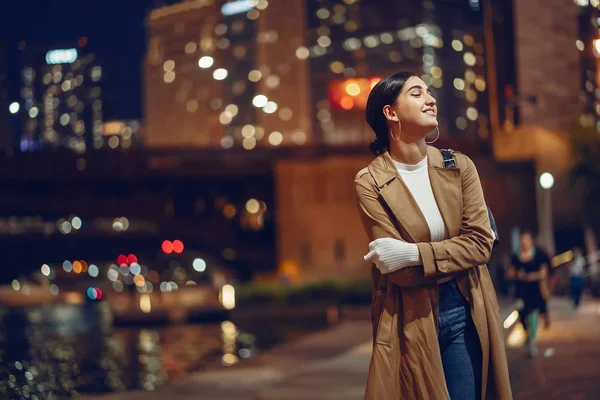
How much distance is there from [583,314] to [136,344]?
17.6 meters

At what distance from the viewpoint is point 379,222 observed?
376cm

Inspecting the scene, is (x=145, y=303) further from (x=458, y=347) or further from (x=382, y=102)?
(x=458, y=347)

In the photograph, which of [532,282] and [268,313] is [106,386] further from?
Result: [268,313]

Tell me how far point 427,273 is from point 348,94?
92.7 metres

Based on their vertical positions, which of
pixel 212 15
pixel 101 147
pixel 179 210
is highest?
pixel 212 15

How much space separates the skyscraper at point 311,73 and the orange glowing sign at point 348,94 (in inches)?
4.1

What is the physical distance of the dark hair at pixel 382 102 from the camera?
155 inches

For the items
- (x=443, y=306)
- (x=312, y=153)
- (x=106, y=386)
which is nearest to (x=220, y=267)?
(x=312, y=153)

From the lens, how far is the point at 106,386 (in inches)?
771

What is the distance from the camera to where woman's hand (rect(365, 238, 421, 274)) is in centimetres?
362

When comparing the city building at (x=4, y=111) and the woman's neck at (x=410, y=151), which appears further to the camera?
the city building at (x=4, y=111)

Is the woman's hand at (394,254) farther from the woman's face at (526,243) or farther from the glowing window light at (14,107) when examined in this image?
the woman's face at (526,243)

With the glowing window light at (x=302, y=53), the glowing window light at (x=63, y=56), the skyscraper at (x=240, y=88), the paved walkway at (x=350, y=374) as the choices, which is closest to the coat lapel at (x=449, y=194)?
the paved walkway at (x=350, y=374)

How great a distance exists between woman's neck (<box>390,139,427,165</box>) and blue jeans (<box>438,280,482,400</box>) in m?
0.56
